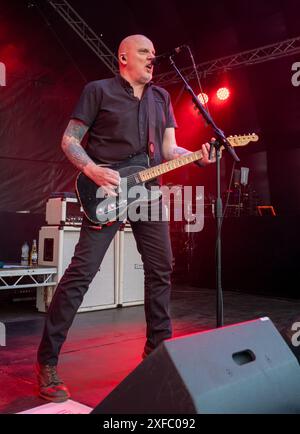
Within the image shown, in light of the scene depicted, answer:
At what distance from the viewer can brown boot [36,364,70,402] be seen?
2100 mm

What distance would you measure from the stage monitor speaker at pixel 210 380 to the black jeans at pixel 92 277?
899 mm

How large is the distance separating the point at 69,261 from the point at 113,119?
3080 mm

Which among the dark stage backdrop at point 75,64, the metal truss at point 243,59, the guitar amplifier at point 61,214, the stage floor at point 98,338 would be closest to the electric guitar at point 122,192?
the stage floor at point 98,338

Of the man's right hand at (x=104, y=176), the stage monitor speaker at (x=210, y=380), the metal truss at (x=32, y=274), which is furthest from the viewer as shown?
the metal truss at (x=32, y=274)

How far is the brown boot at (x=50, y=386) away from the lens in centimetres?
210

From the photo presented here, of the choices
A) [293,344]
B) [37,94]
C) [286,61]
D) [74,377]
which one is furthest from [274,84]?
[74,377]

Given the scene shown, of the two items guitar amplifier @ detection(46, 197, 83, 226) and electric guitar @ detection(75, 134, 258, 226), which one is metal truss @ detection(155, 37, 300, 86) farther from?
electric guitar @ detection(75, 134, 258, 226)

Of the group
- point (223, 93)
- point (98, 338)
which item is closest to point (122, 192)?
point (98, 338)

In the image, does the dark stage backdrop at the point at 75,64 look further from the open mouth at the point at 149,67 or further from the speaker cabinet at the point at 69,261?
the open mouth at the point at 149,67

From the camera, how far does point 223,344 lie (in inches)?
55.6

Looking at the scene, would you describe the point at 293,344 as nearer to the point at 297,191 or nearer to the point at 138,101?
the point at 138,101

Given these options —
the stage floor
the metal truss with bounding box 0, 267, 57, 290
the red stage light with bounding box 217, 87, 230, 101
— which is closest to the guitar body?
the stage floor

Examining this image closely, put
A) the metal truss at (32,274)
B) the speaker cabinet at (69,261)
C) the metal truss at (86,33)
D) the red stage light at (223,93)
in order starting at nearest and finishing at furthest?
1. the metal truss at (32,274)
2. the speaker cabinet at (69,261)
3. the metal truss at (86,33)
4. the red stage light at (223,93)

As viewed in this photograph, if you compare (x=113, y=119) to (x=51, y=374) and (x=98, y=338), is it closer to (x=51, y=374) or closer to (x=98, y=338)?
(x=51, y=374)
